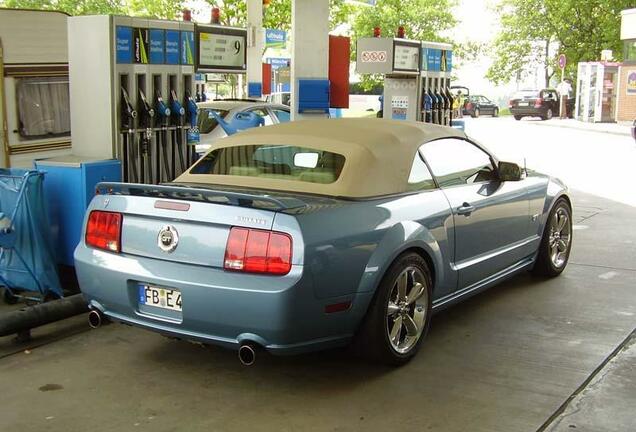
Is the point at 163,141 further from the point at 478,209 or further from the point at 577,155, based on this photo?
the point at 577,155

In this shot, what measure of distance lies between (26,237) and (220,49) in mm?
2926

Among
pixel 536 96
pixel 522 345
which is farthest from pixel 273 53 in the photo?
pixel 522 345

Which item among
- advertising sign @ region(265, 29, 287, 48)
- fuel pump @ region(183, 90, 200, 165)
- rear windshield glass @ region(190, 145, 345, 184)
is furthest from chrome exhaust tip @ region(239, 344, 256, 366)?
advertising sign @ region(265, 29, 287, 48)

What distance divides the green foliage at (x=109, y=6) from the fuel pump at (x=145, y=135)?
2184 cm

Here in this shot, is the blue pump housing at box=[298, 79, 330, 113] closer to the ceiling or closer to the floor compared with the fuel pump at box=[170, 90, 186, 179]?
closer to the ceiling

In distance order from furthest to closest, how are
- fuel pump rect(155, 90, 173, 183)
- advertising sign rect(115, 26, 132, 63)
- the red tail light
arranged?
fuel pump rect(155, 90, 173, 183) < advertising sign rect(115, 26, 132, 63) < the red tail light

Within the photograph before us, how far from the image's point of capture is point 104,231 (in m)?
4.68

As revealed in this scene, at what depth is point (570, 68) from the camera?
44.6 meters

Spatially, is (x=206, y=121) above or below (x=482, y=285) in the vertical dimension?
above

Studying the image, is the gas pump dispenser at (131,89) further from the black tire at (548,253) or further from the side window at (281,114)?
the side window at (281,114)

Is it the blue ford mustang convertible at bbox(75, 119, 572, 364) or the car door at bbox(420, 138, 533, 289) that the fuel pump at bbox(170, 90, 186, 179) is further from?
the car door at bbox(420, 138, 533, 289)

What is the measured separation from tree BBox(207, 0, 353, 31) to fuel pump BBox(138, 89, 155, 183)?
757 inches

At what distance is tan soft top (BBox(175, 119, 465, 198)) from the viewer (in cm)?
479

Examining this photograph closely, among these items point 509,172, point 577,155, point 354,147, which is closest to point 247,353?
point 354,147
